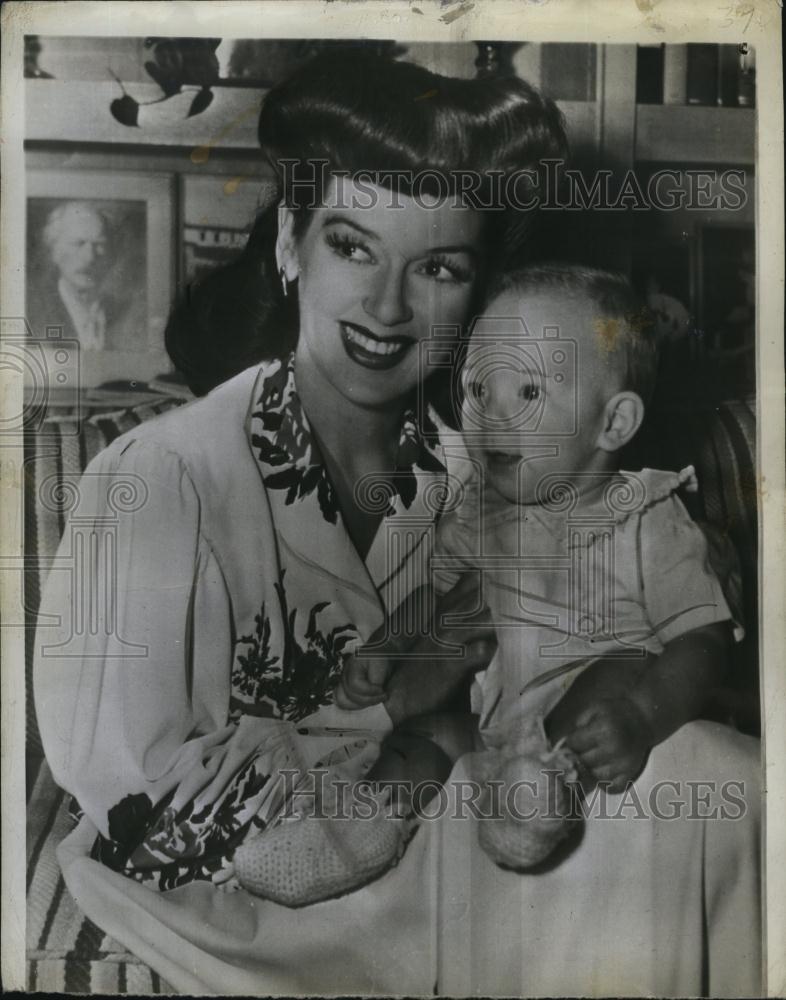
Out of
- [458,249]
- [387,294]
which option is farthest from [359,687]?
[458,249]

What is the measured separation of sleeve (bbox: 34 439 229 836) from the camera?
→ 6.11ft

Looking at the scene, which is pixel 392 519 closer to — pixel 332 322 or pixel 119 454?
pixel 332 322

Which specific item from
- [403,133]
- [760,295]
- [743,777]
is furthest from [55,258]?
[743,777]

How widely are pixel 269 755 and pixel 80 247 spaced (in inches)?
42.3

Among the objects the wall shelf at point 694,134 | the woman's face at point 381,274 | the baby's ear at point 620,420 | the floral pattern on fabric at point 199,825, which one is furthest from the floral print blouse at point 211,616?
the wall shelf at point 694,134

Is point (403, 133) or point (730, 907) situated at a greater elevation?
point (403, 133)

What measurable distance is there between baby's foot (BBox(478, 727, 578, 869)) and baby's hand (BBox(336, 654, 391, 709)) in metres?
0.27

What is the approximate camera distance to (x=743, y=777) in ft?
6.30

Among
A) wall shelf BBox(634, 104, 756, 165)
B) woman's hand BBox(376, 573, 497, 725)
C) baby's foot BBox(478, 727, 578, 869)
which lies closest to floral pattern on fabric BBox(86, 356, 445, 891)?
woman's hand BBox(376, 573, 497, 725)

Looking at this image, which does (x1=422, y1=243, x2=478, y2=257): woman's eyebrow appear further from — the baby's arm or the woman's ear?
the baby's arm

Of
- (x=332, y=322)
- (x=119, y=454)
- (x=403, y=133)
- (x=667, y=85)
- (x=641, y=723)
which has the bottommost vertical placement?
(x=641, y=723)

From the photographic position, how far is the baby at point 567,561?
6.17ft

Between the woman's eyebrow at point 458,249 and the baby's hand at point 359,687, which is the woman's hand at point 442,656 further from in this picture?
the woman's eyebrow at point 458,249

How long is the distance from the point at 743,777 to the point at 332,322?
4.04 feet
